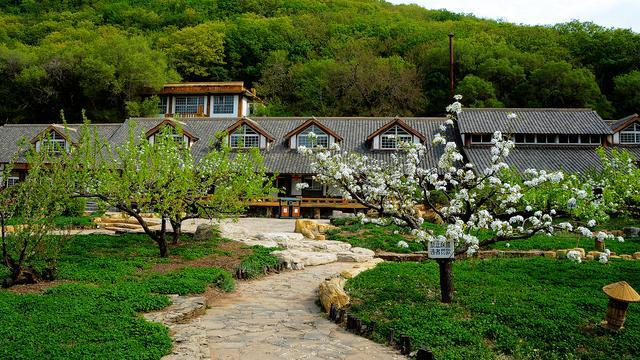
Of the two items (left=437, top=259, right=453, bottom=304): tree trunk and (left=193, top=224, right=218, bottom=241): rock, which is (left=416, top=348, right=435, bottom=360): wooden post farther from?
(left=193, top=224, right=218, bottom=241): rock

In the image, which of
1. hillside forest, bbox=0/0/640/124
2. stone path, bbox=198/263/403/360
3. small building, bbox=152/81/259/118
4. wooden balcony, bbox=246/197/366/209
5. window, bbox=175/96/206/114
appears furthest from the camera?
window, bbox=175/96/206/114

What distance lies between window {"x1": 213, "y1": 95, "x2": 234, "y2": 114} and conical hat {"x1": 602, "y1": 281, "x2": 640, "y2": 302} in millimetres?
40752

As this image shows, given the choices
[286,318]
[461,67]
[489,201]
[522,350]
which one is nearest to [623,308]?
[522,350]

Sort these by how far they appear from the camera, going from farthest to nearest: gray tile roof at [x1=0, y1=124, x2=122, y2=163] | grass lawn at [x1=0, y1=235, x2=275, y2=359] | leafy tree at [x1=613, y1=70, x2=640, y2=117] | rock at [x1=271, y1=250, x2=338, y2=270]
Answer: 1. leafy tree at [x1=613, y1=70, x2=640, y2=117]
2. gray tile roof at [x1=0, y1=124, x2=122, y2=163]
3. rock at [x1=271, y1=250, x2=338, y2=270]
4. grass lawn at [x1=0, y1=235, x2=275, y2=359]

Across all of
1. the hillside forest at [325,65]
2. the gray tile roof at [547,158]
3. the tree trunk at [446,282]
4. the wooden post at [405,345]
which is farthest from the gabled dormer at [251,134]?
the wooden post at [405,345]

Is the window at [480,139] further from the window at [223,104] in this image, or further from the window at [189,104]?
the window at [189,104]

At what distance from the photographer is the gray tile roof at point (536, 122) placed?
33062 millimetres

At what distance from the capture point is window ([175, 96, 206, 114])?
150 feet

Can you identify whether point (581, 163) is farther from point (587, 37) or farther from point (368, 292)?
point (587, 37)

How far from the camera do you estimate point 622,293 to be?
8062mm

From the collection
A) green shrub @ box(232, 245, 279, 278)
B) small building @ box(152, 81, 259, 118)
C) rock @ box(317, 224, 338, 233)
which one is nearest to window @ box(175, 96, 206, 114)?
small building @ box(152, 81, 259, 118)

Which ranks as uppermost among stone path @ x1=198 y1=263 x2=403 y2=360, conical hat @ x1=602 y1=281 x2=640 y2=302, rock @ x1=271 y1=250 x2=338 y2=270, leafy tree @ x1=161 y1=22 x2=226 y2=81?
leafy tree @ x1=161 y1=22 x2=226 y2=81

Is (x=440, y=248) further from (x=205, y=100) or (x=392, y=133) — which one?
(x=205, y=100)

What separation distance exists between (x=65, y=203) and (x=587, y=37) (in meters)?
55.9
